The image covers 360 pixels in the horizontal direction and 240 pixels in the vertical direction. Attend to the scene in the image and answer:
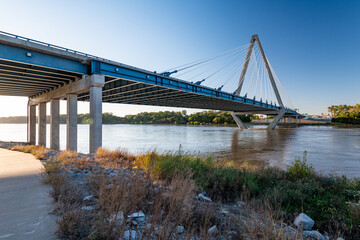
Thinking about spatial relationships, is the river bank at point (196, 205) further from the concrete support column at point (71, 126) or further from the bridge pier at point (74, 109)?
the concrete support column at point (71, 126)

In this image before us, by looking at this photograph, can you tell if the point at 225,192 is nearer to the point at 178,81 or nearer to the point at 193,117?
the point at 178,81

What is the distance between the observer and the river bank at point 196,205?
9.89 ft

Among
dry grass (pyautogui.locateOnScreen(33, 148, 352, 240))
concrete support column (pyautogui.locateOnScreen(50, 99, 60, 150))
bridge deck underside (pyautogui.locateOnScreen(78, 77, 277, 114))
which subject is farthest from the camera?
bridge deck underside (pyautogui.locateOnScreen(78, 77, 277, 114))

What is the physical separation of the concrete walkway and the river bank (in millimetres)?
278

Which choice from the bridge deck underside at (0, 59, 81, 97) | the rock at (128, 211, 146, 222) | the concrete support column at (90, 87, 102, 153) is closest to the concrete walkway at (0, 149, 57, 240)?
the rock at (128, 211, 146, 222)

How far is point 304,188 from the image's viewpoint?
6.21 metres

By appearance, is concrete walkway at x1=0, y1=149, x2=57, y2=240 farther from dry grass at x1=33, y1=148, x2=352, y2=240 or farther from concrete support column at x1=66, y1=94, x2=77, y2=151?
concrete support column at x1=66, y1=94, x2=77, y2=151

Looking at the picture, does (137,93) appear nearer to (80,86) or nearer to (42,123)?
(80,86)

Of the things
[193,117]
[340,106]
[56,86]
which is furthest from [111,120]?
[340,106]

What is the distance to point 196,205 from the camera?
13.8 feet

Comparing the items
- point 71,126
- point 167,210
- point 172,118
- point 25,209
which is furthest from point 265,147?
point 172,118

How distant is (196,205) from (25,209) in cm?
372

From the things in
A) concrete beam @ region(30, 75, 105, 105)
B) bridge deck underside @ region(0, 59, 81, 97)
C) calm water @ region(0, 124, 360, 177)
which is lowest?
calm water @ region(0, 124, 360, 177)

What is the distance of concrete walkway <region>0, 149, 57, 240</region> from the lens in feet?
10.3
